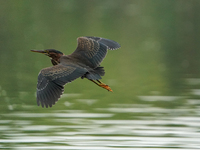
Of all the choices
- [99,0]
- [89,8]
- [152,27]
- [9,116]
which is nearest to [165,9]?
[152,27]

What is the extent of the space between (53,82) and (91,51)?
1189mm

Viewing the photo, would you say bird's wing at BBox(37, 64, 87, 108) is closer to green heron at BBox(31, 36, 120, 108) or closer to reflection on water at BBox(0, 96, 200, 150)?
green heron at BBox(31, 36, 120, 108)

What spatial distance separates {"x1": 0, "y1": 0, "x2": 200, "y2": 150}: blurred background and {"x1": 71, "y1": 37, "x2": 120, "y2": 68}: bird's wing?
1872 mm

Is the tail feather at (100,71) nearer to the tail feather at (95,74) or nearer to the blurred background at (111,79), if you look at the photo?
the tail feather at (95,74)

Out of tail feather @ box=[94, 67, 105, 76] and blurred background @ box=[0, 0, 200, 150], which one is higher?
blurred background @ box=[0, 0, 200, 150]

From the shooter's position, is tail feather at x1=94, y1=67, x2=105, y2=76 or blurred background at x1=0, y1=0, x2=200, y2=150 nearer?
tail feather at x1=94, y1=67, x2=105, y2=76

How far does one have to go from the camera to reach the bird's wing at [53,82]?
30.0 ft

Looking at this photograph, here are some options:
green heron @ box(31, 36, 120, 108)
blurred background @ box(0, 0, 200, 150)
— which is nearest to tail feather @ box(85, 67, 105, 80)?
green heron @ box(31, 36, 120, 108)

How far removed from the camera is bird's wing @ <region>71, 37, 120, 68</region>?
1008cm

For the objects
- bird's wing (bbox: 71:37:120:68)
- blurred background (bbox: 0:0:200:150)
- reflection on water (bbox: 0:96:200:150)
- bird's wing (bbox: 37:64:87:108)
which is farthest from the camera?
blurred background (bbox: 0:0:200:150)

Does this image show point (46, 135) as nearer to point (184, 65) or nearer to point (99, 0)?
point (184, 65)

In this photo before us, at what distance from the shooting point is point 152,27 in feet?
97.9

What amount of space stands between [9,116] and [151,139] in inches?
142

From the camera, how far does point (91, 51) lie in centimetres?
1022
